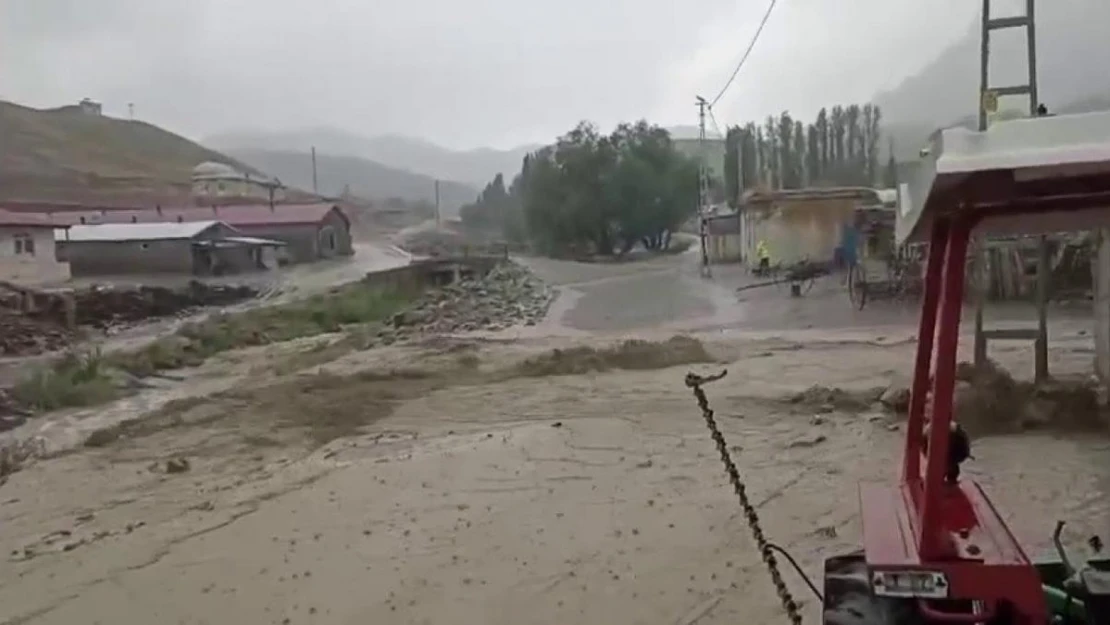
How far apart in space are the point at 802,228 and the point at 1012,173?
120 ft

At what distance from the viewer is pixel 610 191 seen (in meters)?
53.6

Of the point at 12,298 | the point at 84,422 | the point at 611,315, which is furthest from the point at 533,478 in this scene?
the point at 12,298

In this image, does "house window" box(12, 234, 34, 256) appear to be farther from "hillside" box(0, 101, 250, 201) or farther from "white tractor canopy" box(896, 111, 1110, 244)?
"white tractor canopy" box(896, 111, 1110, 244)

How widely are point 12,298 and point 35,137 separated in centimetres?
7773

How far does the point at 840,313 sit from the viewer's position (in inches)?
1030

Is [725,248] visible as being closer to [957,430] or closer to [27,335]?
[27,335]

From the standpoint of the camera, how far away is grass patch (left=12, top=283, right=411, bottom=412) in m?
20.1

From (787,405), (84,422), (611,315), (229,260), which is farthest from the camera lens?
(229,260)

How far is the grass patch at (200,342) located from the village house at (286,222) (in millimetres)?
16103

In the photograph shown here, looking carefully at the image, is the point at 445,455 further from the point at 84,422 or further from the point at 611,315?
the point at 611,315

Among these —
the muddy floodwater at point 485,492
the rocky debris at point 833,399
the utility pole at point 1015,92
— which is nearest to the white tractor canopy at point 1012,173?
the muddy floodwater at point 485,492

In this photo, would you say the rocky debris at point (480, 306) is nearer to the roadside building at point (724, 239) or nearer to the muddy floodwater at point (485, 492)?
the roadside building at point (724, 239)

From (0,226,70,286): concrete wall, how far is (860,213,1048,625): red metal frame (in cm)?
4244

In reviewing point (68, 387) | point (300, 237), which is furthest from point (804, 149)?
point (68, 387)
